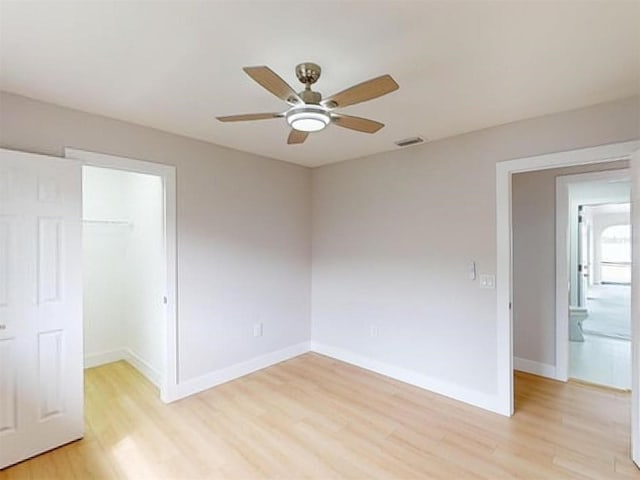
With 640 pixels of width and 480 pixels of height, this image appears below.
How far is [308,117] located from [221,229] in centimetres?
211

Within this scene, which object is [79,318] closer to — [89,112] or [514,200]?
[89,112]

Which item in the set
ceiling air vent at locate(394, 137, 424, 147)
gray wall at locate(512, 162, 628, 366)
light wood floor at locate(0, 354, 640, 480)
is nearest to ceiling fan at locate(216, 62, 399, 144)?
ceiling air vent at locate(394, 137, 424, 147)

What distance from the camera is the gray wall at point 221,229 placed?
2.55 m

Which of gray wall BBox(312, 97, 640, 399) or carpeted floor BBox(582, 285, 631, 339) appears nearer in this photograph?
gray wall BBox(312, 97, 640, 399)

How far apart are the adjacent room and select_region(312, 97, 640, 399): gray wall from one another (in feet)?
0.08

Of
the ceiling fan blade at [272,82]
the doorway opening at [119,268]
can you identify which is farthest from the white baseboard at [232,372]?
the ceiling fan blade at [272,82]

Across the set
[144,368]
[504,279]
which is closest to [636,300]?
[504,279]

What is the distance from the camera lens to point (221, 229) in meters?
3.54

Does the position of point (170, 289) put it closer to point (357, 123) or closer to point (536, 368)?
point (357, 123)

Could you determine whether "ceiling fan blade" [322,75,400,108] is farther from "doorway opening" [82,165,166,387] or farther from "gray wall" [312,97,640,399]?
"doorway opening" [82,165,166,387]

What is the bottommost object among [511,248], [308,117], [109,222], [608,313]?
[608,313]

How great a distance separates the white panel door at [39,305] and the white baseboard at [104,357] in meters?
1.66

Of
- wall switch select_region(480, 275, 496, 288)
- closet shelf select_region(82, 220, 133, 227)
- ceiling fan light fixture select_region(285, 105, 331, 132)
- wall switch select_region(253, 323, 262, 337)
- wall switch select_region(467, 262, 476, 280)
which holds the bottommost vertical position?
wall switch select_region(253, 323, 262, 337)

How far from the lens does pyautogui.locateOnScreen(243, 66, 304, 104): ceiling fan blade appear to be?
1.43 m
